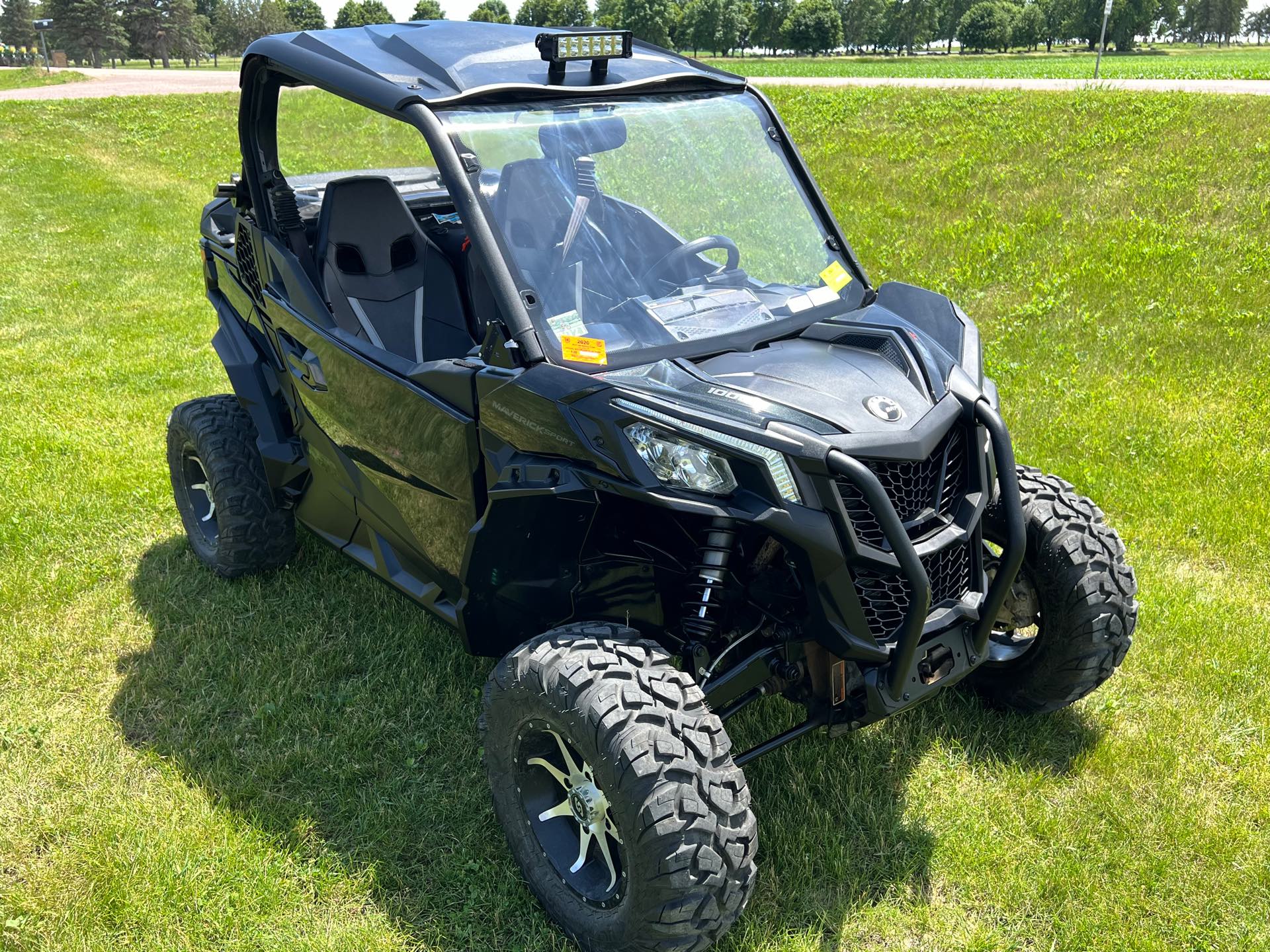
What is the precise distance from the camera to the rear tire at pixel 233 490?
440 cm

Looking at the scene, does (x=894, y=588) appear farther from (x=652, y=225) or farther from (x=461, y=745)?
(x=461, y=745)

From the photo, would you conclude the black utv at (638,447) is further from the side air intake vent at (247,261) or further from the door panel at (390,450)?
the side air intake vent at (247,261)

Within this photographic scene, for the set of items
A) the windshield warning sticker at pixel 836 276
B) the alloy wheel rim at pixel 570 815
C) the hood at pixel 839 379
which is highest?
the windshield warning sticker at pixel 836 276

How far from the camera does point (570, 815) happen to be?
9.67ft

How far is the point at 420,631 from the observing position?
4.24 metres

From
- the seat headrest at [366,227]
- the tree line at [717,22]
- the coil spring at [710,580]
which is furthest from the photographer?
the tree line at [717,22]

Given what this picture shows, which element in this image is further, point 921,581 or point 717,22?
point 717,22

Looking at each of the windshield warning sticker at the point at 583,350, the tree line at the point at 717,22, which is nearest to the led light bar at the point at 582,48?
the windshield warning sticker at the point at 583,350

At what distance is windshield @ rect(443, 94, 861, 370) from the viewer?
9.80 ft

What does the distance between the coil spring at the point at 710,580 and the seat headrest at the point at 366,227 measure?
1.81 m

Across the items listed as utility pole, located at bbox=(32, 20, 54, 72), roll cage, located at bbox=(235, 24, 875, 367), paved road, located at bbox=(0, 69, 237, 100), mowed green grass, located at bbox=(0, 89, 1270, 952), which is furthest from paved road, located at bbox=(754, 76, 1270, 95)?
utility pole, located at bbox=(32, 20, 54, 72)

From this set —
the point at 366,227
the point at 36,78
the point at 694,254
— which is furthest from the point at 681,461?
the point at 36,78

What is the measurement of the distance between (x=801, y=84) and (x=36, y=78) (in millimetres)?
29192

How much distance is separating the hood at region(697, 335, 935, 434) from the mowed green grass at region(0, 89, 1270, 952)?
1.32 meters
